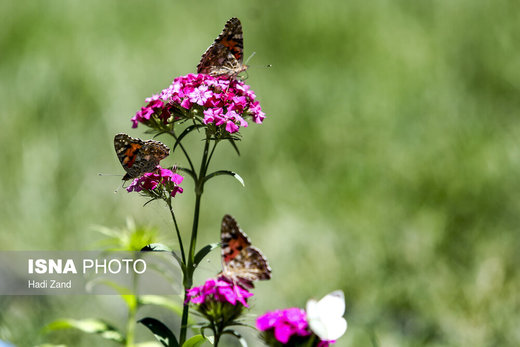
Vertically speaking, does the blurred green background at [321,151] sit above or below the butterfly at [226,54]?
above

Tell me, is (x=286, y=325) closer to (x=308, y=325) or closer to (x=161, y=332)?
(x=308, y=325)

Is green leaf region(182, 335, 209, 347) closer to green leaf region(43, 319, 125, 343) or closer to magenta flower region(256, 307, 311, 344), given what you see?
magenta flower region(256, 307, 311, 344)

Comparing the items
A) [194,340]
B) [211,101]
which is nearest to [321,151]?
[211,101]

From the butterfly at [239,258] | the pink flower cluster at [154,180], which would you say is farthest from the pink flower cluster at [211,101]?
the butterfly at [239,258]

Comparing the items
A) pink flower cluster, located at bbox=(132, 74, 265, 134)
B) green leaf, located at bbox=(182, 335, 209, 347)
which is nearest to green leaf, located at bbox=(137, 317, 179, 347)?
green leaf, located at bbox=(182, 335, 209, 347)

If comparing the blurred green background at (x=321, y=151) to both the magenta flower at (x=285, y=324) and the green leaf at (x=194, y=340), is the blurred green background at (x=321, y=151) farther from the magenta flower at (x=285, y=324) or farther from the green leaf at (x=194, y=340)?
the magenta flower at (x=285, y=324)

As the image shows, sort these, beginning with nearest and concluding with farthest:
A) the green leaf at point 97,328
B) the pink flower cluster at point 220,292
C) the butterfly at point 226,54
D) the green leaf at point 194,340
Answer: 1. the pink flower cluster at point 220,292
2. the green leaf at point 194,340
3. the butterfly at point 226,54
4. the green leaf at point 97,328
